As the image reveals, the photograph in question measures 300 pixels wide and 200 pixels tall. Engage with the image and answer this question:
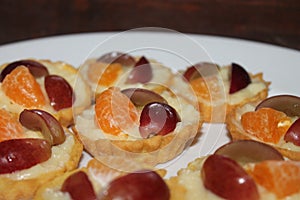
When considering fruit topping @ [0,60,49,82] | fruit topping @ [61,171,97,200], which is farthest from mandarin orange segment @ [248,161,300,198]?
fruit topping @ [0,60,49,82]

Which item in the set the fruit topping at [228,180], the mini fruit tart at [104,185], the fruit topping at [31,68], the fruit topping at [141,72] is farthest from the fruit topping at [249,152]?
the fruit topping at [31,68]

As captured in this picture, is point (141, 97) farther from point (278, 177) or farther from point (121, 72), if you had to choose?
point (278, 177)

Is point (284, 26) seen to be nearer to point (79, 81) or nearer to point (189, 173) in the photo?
point (79, 81)

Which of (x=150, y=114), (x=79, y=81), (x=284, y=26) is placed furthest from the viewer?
(x=284, y=26)

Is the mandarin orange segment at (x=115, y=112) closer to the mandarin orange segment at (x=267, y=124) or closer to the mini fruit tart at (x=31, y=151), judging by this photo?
the mini fruit tart at (x=31, y=151)

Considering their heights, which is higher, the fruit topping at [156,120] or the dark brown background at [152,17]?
the fruit topping at [156,120]

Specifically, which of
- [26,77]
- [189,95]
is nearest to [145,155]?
[189,95]

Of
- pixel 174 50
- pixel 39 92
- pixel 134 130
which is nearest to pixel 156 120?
pixel 134 130
